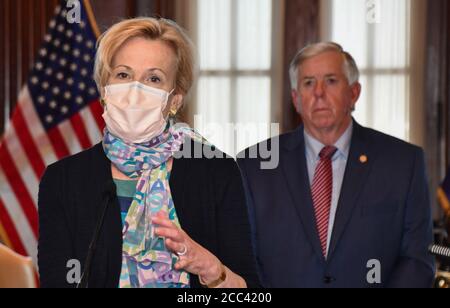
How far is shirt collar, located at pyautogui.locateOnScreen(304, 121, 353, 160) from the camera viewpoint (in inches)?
123

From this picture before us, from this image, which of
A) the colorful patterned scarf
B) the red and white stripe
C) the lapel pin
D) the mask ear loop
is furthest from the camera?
the red and white stripe

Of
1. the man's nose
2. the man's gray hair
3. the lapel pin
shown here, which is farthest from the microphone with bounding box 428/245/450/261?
the man's gray hair

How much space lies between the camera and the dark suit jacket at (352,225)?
2.92 metres

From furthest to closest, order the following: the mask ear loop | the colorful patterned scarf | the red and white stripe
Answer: the red and white stripe
the mask ear loop
the colorful patterned scarf

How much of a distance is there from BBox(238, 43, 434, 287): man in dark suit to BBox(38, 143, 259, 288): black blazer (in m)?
0.87

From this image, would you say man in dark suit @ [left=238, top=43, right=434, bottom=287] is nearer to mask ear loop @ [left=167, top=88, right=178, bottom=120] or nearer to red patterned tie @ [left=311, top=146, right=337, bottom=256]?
red patterned tie @ [left=311, top=146, right=337, bottom=256]

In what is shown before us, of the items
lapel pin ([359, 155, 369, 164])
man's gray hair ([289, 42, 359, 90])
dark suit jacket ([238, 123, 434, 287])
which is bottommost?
dark suit jacket ([238, 123, 434, 287])

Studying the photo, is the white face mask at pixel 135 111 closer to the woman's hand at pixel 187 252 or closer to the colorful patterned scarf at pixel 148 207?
the colorful patterned scarf at pixel 148 207

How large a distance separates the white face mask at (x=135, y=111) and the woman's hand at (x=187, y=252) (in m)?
0.43

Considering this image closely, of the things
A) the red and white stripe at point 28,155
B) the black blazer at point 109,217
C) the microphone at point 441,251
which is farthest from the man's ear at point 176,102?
the red and white stripe at point 28,155

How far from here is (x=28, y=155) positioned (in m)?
4.75

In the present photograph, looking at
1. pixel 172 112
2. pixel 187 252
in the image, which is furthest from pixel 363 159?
pixel 187 252

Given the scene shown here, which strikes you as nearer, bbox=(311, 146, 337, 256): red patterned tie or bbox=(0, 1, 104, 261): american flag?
bbox=(311, 146, 337, 256): red patterned tie
